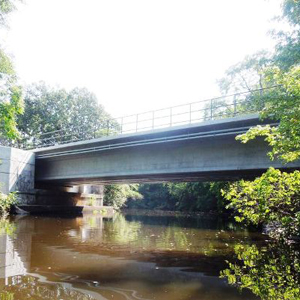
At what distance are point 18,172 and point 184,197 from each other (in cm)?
3148

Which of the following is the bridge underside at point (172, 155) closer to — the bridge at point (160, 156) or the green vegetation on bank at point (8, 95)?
the bridge at point (160, 156)

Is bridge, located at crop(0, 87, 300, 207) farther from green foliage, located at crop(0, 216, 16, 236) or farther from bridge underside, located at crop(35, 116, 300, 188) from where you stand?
green foliage, located at crop(0, 216, 16, 236)

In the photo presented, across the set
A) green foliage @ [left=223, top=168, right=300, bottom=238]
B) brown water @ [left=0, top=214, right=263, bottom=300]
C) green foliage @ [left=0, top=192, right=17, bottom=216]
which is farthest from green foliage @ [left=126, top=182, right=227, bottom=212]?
brown water @ [left=0, top=214, right=263, bottom=300]

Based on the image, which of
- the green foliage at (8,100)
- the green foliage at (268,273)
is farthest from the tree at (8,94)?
the green foliage at (268,273)

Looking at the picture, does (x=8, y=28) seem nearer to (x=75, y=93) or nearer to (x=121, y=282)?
(x=121, y=282)

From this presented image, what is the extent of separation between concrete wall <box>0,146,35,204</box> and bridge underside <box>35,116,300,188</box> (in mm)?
1455

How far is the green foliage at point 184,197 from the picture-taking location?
37.8 meters

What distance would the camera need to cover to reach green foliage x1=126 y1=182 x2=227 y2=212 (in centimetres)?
3777

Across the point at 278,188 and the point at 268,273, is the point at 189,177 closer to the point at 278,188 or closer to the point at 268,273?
the point at 278,188

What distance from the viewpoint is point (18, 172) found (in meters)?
25.6

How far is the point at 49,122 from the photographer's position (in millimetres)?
48219

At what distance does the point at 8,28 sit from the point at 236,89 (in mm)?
27931

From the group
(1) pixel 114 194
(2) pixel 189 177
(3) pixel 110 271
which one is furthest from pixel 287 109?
(1) pixel 114 194

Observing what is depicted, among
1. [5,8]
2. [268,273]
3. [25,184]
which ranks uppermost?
[5,8]
